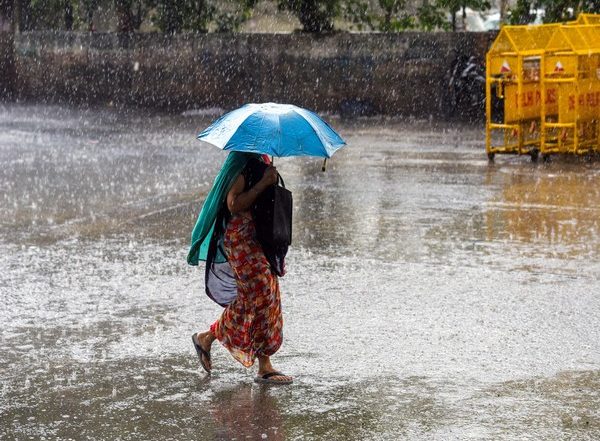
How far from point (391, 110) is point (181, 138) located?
17.5ft

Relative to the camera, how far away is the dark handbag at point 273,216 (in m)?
5.57

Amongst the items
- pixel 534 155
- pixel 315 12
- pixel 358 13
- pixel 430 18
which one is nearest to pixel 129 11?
pixel 315 12

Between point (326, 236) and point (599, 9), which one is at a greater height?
point (599, 9)

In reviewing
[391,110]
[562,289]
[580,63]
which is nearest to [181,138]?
[391,110]

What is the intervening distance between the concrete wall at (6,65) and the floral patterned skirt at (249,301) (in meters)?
21.0

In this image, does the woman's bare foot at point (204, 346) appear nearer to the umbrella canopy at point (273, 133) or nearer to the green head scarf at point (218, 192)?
the green head scarf at point (218, 192)

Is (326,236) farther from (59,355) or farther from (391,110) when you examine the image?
(391,110)

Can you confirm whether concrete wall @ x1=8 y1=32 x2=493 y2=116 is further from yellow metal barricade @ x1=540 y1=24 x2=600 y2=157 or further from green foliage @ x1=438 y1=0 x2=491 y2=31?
yellow metal barricade @ x1=540 y1=24 x2=600 y2=157

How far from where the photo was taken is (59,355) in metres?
6.13

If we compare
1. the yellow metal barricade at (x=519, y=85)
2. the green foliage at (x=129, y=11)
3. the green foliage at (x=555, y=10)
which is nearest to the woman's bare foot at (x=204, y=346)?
the yellow metal barricade at (x=519, y=85)

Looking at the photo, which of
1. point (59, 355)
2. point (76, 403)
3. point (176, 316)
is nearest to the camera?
point (76, 403)

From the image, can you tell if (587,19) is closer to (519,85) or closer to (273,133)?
(519,85)

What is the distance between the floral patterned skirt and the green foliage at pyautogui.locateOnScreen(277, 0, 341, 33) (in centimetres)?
1818

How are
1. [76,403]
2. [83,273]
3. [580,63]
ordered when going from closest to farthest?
[76,403] → [83,273] → [580,63]
